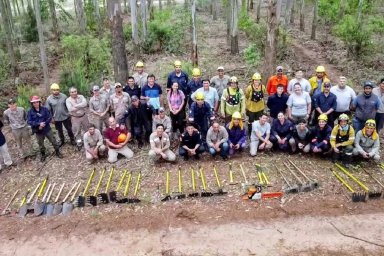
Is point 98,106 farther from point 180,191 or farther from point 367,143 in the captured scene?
point 367,143

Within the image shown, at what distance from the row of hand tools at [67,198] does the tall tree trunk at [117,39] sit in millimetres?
4229

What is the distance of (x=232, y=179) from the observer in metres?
8.78

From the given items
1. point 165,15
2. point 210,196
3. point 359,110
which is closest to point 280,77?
point 359,110

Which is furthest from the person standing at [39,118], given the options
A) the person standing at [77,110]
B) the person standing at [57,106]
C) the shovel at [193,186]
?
the shovel at [193,186]

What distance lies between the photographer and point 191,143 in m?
9.55

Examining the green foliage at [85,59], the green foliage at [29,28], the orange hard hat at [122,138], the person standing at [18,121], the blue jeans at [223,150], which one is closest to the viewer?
the blue jeans at [223,150]

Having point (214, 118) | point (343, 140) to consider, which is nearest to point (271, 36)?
point (214, 118)

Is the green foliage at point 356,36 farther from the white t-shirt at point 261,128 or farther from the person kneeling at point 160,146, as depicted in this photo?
the person kneeling at point 160,146

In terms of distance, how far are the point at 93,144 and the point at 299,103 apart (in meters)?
5.47

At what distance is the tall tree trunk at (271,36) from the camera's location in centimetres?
1109

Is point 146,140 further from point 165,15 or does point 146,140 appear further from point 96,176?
point 165,15

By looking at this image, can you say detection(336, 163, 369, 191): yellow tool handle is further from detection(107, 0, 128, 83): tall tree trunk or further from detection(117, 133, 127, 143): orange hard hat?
detection(107, 0, 128, 83): tall tree trunk

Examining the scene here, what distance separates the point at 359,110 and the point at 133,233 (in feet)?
20.8

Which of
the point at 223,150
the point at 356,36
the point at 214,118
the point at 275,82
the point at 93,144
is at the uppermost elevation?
the point at 356,36
